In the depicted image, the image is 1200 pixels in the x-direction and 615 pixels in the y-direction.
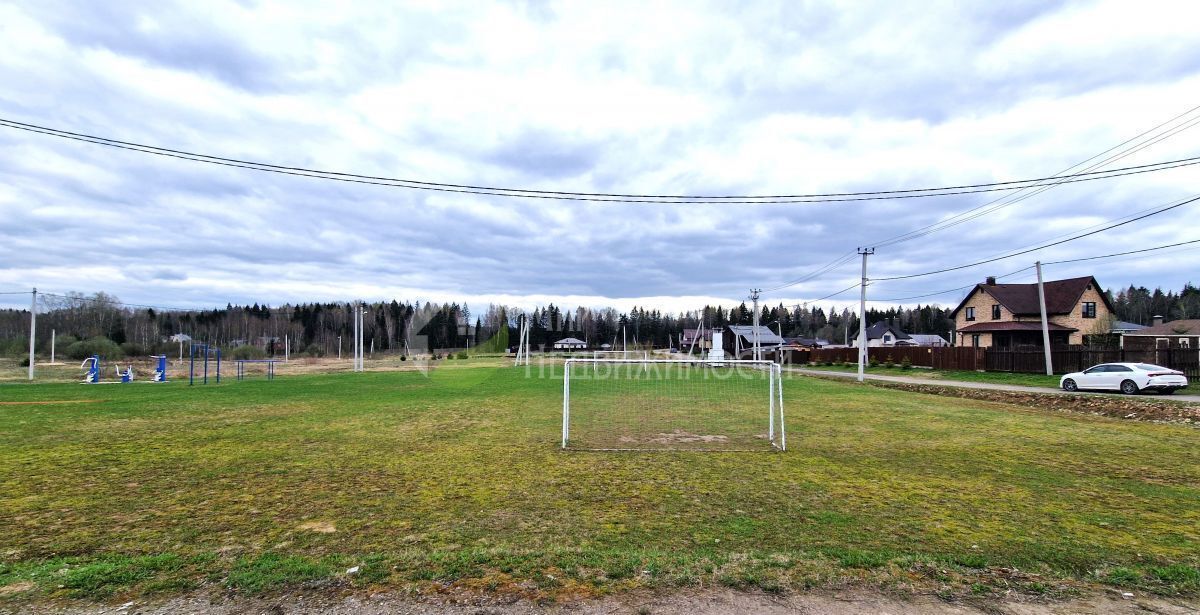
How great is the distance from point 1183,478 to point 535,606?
391 inches

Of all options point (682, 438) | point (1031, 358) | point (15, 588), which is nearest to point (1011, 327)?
point (1031, 358)

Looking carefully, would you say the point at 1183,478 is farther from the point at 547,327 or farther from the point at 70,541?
the point at 547,327

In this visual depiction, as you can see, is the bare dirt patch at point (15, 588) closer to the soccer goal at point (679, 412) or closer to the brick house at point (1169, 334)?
the soccer goal at point (679, 412)

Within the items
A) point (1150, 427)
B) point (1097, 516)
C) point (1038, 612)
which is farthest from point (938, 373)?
point (1038, 612)

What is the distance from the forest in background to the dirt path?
5354 centimetres

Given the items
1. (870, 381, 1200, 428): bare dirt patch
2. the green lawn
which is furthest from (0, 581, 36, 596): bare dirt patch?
the green lawn

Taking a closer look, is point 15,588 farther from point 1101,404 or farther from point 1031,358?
point 1031,358

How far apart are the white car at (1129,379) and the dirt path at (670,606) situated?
2338 cm

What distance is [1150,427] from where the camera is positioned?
14.0 m

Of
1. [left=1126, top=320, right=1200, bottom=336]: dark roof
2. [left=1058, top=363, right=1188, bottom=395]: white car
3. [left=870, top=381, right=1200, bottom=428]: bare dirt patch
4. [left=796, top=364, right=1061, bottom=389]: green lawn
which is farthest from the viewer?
[left=1126, top=320, right=1200, bottom=336]: dark roof

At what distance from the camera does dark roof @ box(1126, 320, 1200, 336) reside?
5356 cm

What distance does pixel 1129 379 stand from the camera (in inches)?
843

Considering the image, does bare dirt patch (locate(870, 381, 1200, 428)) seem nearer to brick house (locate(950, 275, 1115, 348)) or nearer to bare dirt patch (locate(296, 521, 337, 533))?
bare dirt patch (locate(296, 521, 337, 533))

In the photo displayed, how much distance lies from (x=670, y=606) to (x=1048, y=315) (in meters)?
60.5
